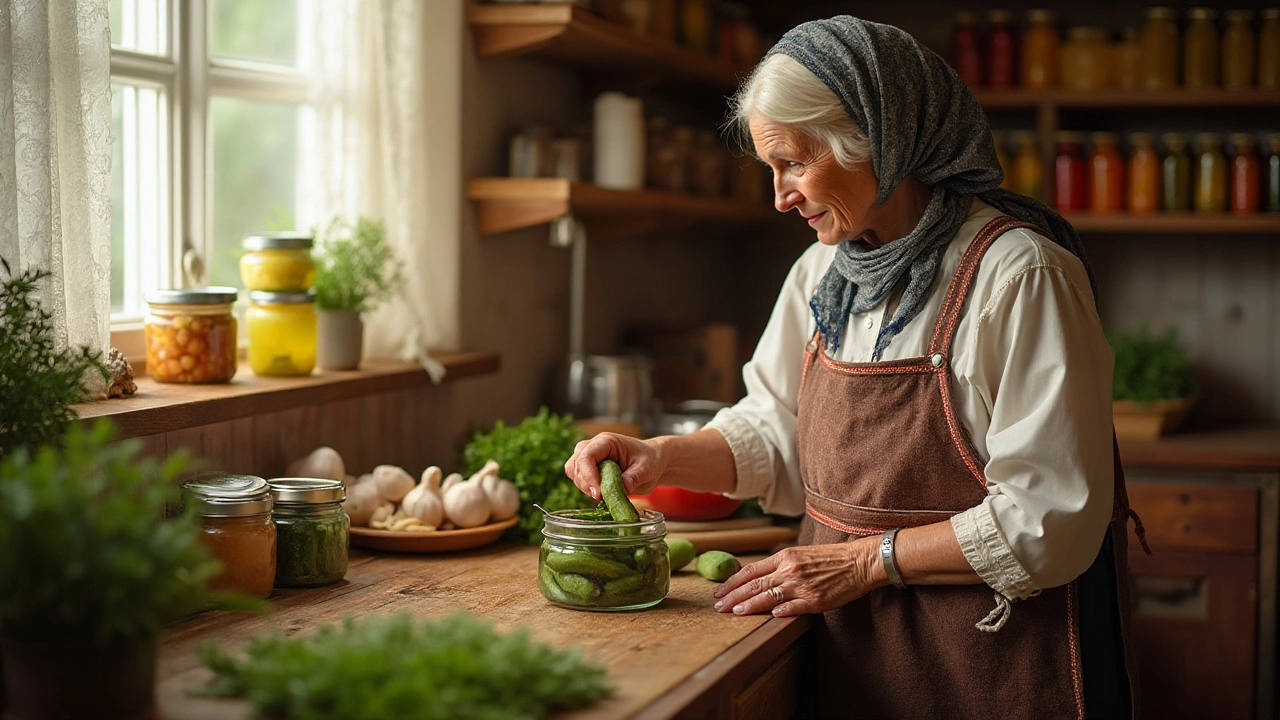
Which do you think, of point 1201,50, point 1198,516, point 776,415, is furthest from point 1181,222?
point 776,415

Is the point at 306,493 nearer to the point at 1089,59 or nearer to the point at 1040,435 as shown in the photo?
the point at 1040,435

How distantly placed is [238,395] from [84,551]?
802mm

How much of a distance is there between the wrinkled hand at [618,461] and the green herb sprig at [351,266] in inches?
25.4

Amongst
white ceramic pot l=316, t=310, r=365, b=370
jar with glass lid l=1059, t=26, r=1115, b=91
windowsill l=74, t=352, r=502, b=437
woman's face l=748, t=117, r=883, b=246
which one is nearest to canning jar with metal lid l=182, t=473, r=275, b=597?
windowsill l=74, t=352, r=502, b=437

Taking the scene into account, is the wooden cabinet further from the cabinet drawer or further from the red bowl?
the red bowl

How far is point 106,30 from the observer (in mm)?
1830

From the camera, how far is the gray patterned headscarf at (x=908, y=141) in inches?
69.7

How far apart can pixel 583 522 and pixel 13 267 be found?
2.76ft

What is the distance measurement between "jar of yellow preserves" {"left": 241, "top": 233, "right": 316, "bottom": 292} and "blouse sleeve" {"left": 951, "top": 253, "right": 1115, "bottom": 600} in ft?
3.93

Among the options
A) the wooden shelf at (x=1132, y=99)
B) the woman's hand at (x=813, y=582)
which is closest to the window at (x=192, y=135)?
the woman's hand at (x=813, y=582)

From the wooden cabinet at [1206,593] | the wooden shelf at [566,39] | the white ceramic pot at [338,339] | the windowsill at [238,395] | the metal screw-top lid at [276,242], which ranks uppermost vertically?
the wooden shelf at [566,39]

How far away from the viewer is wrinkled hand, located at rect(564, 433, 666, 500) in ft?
6.42

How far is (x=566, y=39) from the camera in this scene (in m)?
2.79

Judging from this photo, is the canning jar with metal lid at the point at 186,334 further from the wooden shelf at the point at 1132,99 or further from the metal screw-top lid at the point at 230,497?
the wooden shelf at the point at 1132,99
